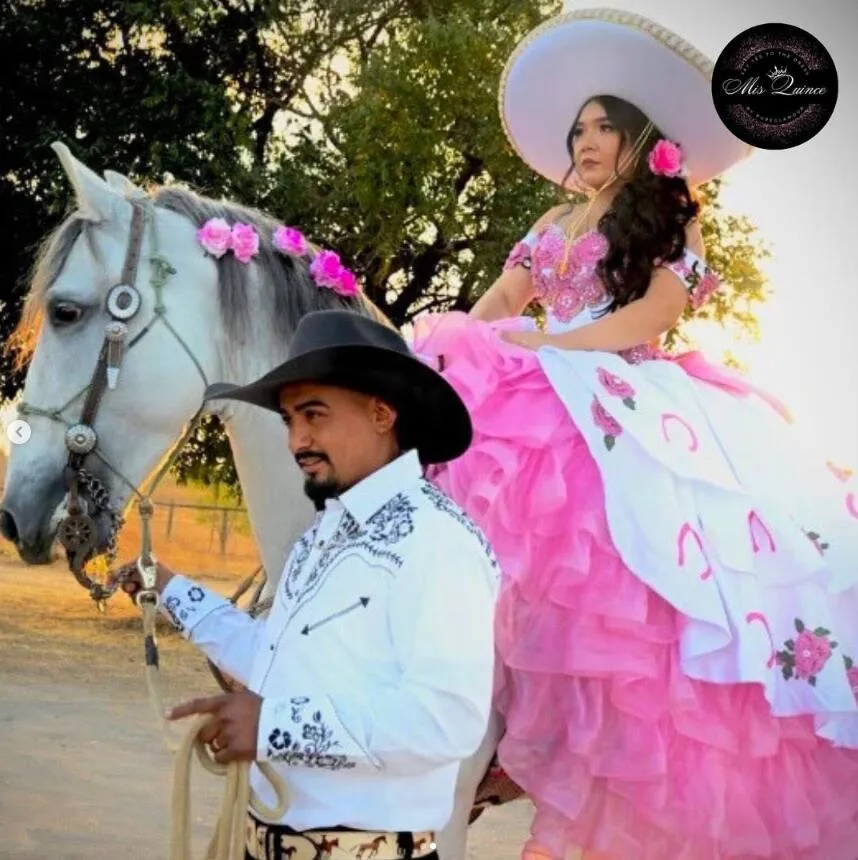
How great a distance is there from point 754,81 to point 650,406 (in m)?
1.69

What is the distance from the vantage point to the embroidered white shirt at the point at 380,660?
5.85 ft

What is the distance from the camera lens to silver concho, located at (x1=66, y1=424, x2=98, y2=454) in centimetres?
283

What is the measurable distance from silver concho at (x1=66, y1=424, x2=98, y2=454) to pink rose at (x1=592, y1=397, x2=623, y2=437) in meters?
1.13

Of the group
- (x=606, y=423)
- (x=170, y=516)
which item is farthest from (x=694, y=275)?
(x=170, y=516)

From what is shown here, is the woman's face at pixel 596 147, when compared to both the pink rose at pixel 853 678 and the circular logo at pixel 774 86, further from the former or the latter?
the pink rose at pixel 853 678

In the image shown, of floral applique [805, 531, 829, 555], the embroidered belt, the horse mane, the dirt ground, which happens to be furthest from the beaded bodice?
the dirt ground

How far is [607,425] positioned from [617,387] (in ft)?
0.42

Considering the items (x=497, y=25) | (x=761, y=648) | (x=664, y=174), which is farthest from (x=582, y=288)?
(x=497, y=25)

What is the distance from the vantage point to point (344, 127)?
11.4m

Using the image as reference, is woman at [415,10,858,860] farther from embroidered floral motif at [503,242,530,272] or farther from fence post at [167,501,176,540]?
fence post at [167,501,176,540]

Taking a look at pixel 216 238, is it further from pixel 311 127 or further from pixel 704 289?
pixel 311 127

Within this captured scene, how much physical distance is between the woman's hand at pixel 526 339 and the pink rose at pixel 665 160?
1.83ft

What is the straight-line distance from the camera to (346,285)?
312 cm

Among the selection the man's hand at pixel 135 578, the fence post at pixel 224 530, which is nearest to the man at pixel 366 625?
the man's hand at pixel 135 578
